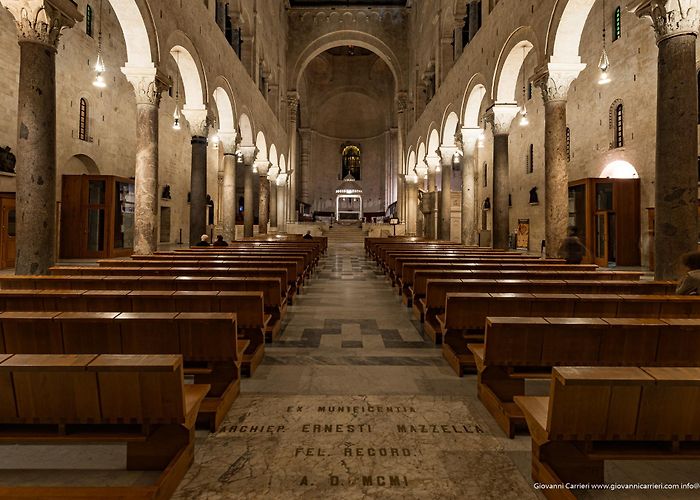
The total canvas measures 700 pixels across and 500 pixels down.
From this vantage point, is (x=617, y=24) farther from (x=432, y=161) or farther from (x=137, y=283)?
(x=137, y=283)

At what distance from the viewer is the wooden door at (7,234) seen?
11773mm

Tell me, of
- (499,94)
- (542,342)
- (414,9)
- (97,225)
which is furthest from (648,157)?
(414,9)

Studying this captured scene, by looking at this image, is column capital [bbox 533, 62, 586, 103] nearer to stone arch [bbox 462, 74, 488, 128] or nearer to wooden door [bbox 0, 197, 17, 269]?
stone arch [bbox 462, 74, 488, 128]

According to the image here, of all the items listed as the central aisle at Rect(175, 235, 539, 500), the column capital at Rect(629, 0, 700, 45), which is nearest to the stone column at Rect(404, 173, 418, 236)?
the column capital at Rect(629, 0, 700, 45)

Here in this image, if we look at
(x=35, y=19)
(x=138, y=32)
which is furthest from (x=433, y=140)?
(x=35, y=19)

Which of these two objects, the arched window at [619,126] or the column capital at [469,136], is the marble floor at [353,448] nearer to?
the arched window at [619,126]

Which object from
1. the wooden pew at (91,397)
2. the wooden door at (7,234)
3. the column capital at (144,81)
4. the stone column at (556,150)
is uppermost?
the column capital at (144,81)

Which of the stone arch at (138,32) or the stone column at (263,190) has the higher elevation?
the stone arch at (138,32)

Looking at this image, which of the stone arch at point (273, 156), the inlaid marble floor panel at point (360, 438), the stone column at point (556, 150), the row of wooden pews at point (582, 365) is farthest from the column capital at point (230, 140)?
the inlaid marble floor panel at point (360, 438)

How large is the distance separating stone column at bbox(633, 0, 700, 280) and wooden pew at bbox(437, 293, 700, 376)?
3.31m

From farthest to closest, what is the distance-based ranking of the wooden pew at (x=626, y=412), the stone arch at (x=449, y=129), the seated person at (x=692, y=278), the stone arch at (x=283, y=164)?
the stone arch at (x=283, y=164), the stone arch at (x=449, y=129), the seated person at (x=692, y=278), the wooden pew at (x=626, y=412)

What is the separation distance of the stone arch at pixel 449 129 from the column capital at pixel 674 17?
13.5 m

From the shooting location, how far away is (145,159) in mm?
11203

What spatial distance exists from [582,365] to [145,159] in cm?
1085
